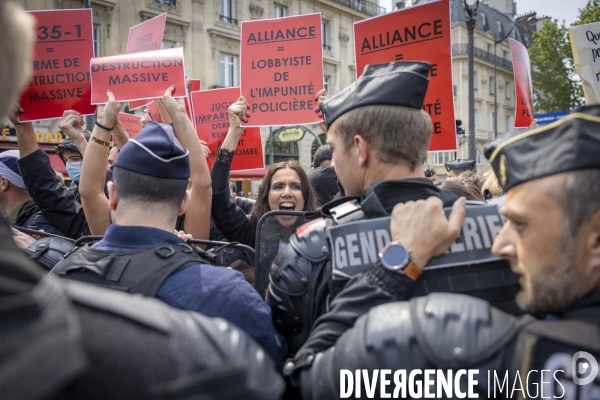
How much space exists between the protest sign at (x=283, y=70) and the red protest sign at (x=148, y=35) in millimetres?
796

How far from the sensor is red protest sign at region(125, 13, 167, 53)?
450 centimetres

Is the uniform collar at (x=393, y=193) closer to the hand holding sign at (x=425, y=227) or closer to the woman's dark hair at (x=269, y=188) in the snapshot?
the hand holding sign at (x=425, y=227)

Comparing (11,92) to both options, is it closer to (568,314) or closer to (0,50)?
(0,50)

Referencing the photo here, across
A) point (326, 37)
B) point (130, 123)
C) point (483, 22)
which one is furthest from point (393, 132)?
point (483, 22)

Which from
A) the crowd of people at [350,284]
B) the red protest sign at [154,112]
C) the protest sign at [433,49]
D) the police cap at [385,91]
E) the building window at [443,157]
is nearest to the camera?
the crowd of people at [350,284]

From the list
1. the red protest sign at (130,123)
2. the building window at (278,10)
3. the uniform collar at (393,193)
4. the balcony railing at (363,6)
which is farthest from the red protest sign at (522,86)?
the balcony railing at (363,6)

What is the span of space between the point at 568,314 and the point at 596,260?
13cm

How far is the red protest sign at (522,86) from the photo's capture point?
16.7 feet

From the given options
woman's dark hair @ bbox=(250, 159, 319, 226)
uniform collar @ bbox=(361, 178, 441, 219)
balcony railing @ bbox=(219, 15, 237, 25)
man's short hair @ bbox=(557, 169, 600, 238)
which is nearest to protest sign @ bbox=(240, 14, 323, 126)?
woman's dark hair @ bbox=(250, 159, 319, 226)

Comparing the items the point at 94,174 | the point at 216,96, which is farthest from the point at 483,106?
the point at 94,174

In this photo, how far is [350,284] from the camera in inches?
53.9

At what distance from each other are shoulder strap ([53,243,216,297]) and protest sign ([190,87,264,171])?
3.49m

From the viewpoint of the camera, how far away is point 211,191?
114 inches

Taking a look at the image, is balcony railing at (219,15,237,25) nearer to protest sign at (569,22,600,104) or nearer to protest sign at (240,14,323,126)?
protest sign at (240,14,323,126)
